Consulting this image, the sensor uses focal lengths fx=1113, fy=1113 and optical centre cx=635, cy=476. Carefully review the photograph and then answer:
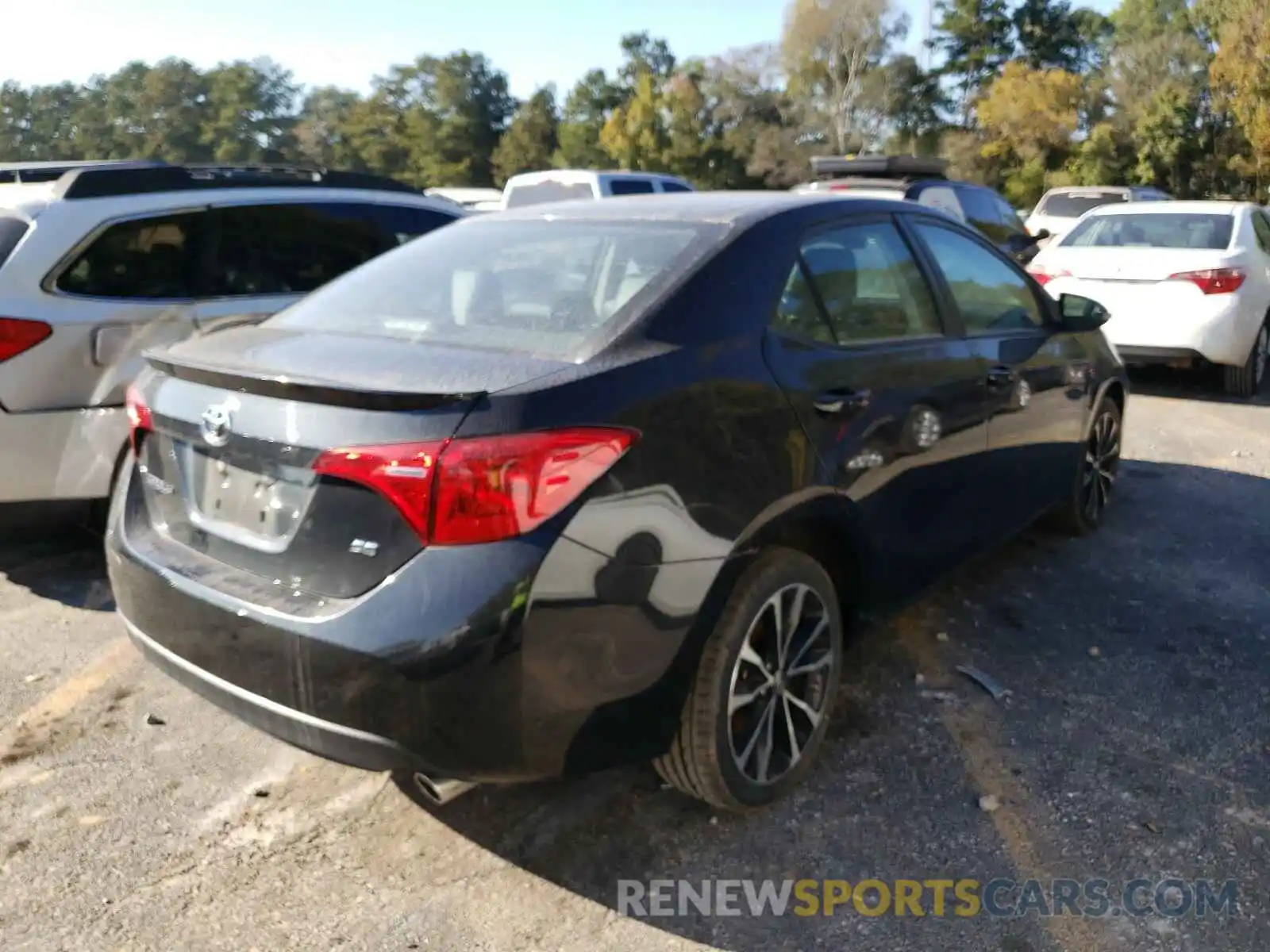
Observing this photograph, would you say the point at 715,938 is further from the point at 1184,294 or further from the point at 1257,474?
the point at 1184,294

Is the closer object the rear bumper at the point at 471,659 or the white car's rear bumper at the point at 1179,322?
the rear bumper at the point at 471,659

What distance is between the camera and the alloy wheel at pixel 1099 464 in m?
5.13

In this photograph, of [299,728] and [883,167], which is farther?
[883,167]

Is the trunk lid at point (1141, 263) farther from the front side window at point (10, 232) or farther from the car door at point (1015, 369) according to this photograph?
the front side window at point (10, 232)

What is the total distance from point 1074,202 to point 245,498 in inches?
783

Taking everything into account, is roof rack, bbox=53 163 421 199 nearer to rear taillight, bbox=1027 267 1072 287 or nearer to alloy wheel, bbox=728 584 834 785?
alloy wheel, bbox=728 584 834 785

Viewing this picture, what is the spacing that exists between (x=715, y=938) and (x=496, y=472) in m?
1.19

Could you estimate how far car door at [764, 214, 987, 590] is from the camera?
9.98 ft

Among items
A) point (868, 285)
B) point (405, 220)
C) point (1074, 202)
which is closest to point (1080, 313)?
point (868, 285)

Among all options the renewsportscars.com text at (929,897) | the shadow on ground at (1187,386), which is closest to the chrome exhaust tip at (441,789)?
the renewsportscars.com text at (929,897)

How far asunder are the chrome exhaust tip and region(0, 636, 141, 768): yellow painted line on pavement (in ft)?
4.43

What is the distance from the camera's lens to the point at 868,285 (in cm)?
346

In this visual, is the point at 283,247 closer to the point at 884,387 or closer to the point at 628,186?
the point at 884,387

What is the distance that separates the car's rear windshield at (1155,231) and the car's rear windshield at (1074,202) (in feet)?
34.5
